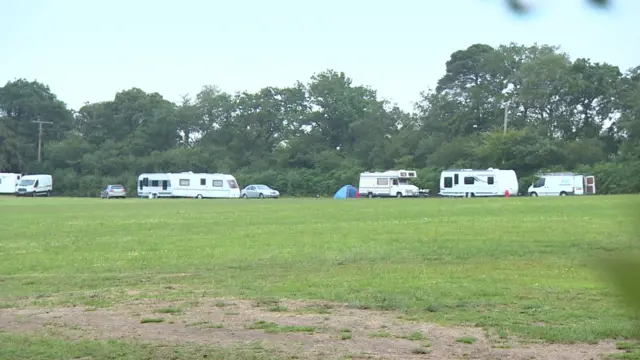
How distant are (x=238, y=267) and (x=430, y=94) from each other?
56825 millimetres

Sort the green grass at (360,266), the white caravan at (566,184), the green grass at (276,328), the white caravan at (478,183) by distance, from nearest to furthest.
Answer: the green grass at (276,328), the green grass at (360,266), the white caravan at (566,184), the white caravan at (478,183)

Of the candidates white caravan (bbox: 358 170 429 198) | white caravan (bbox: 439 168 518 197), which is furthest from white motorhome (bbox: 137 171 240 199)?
white caravan (bbox: 439 168 518 197)

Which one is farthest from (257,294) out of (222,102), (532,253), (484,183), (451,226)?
(222,102)

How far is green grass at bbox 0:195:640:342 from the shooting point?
7.99m

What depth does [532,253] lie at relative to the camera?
44.8 ft

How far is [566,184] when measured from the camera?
50.1 meters

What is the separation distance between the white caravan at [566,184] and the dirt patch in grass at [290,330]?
145ft

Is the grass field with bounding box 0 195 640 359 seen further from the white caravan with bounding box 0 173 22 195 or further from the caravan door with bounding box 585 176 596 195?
the white caravan with bounding box 0 173 22 195

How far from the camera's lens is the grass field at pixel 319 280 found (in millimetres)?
6973

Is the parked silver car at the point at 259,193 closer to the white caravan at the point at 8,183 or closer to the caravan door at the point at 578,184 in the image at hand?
the caravan door at the point at 578,184

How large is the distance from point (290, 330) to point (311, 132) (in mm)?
69423

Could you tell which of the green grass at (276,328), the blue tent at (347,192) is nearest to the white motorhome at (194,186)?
the blue tent at (347,192)

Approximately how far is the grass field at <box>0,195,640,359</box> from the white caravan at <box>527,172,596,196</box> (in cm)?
3080

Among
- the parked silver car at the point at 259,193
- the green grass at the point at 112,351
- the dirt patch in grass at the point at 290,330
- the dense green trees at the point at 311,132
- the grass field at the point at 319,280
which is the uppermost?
the dense green trees at the point at 311,132
